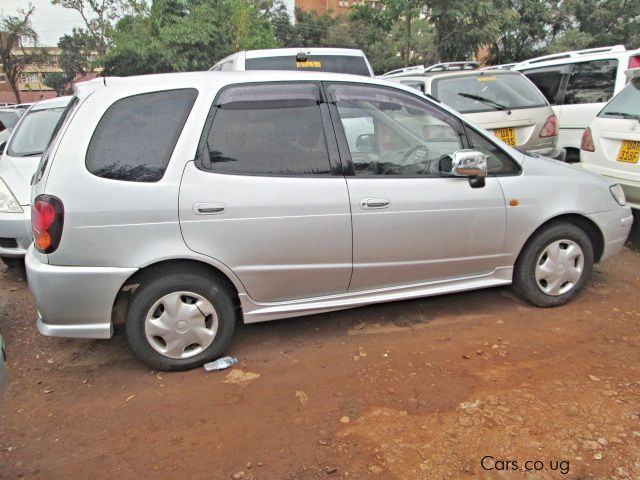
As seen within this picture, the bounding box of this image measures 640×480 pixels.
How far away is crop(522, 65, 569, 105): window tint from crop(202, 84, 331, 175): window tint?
5.68 m

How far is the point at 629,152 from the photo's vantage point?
4781 millimetres

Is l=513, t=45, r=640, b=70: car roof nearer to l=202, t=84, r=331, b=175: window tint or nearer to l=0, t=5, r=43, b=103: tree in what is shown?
l=202, t=84, r=331, b=175: window tint

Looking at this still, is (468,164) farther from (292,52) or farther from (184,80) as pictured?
(292,52)

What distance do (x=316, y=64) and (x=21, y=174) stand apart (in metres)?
3.58

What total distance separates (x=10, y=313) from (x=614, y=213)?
16.4 ft

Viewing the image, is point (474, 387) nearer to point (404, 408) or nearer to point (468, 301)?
point (404, 408)

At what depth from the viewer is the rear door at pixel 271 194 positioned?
120 inches

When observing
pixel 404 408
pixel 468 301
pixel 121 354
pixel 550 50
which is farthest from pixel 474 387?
pixel 550 50

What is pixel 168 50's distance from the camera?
2012cm

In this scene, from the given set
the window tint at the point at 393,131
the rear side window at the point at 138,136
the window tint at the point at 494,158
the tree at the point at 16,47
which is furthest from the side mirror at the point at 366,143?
the tree at the point at 16,47

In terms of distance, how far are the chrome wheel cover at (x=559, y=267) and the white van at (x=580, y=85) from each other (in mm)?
3994

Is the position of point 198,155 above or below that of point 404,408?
above

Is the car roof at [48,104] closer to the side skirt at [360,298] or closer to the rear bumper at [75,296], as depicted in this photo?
the rear bumper at [75,296]

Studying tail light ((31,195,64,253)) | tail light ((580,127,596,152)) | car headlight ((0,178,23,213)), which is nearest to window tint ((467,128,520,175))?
tail light ((580,127,596,152))
